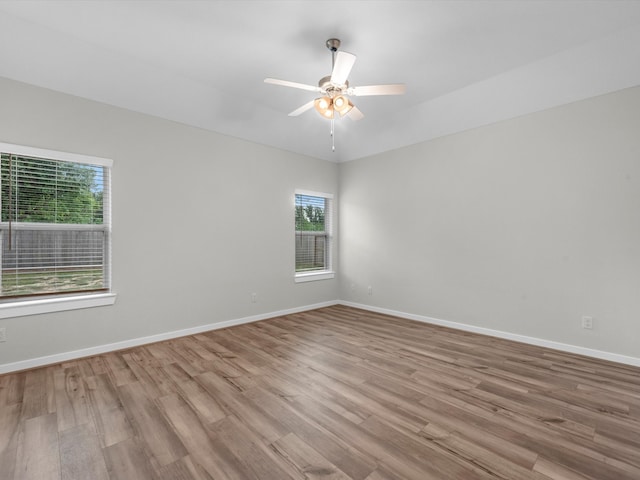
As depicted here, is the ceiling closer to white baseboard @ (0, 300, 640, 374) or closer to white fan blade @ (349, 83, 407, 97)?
white fan blade @ (349, 83, 407, 97)

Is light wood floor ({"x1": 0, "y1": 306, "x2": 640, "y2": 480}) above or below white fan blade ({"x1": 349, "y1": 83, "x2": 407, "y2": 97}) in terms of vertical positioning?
below

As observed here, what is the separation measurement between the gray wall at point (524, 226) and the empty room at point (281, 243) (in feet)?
0.08

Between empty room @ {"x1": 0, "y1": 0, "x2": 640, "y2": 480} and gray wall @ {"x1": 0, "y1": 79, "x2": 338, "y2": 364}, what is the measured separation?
0.09ft

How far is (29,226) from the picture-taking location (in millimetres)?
2963

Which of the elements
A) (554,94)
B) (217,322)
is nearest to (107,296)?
(217,322)

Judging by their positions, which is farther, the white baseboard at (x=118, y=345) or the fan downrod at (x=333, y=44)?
the white baseboard at (x=118, y=345)

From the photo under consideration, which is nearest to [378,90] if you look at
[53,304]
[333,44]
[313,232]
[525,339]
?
[333,44]

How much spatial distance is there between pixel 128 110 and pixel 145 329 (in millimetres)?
2568

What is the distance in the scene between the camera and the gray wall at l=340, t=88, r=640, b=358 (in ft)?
10.2

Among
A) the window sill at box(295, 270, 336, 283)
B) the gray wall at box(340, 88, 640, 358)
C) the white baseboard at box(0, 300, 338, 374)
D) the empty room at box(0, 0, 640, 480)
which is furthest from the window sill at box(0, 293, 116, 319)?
the gray wall at box(340, 88, 640, 358)

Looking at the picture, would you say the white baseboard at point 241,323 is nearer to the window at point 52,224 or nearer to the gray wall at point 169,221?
the gray wall at point 169,221

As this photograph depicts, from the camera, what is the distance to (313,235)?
5660 millimetres

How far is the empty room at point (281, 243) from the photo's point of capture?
1.93 meters

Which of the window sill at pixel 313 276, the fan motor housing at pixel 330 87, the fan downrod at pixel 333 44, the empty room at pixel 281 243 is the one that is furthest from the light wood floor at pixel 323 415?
the fan downrod at pixel 333 44
